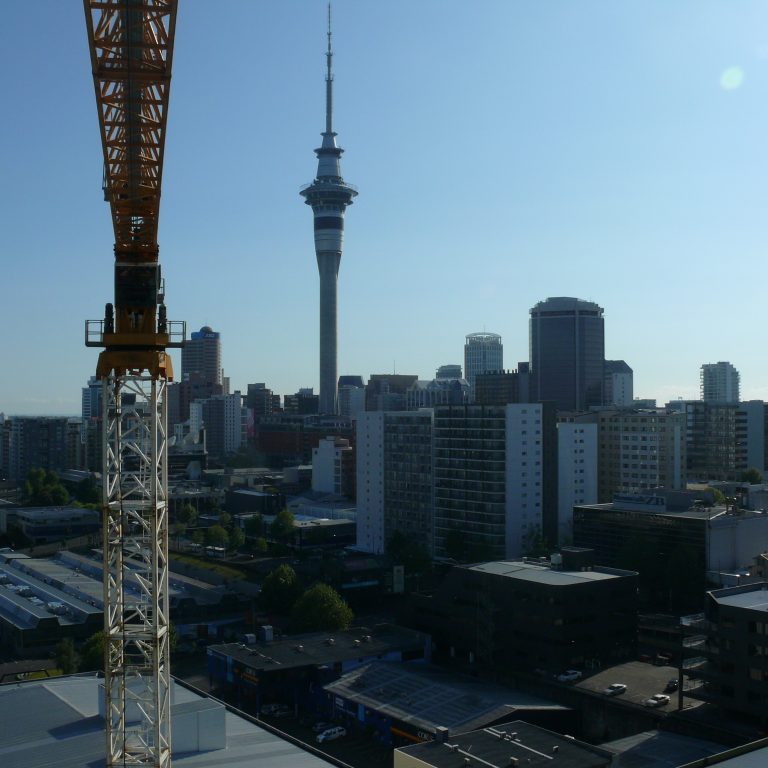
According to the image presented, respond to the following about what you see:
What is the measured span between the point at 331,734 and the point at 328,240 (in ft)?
281

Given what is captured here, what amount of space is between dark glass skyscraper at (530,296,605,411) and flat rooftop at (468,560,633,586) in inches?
2575

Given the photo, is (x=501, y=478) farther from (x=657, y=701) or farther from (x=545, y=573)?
(x=657, y=701)

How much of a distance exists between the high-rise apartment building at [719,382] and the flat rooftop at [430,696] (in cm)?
9954

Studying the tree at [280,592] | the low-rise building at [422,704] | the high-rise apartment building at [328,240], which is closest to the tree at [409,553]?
the tree at [280,592]

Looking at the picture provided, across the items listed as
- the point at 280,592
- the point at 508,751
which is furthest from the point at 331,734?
the point at 280,592

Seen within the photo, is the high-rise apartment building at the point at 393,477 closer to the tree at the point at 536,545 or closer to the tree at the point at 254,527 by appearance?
the tree at the point at 254,527

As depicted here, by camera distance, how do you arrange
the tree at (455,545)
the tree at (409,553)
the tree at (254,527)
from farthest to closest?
the tree at (254,527) < the tree at (455,545) < the tree at (409,553)

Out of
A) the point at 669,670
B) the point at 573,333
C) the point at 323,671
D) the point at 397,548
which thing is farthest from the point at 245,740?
the point at 573,333

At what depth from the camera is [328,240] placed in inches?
4038

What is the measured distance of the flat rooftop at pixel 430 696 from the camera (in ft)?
62.7

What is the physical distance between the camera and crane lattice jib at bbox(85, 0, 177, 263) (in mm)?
7156

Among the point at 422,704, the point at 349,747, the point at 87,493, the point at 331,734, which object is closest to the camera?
the point at 349,747

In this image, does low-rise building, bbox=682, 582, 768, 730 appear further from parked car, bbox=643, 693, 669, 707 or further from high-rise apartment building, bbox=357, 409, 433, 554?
high-rise apartment building, bbox=357, 409, 433, 554

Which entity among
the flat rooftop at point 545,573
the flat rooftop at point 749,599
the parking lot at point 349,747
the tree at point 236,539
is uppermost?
the flat rooftop at point 749,599
